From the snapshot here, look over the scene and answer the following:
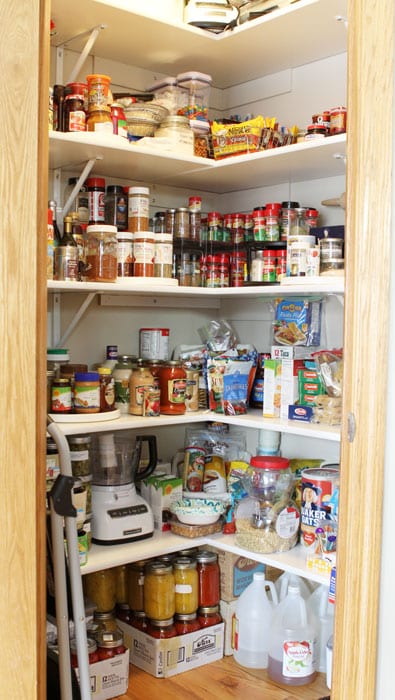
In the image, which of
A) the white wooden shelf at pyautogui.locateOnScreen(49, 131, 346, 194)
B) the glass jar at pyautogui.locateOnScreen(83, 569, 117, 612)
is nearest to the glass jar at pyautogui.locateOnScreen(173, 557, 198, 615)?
the glass jar at pyautogui.locateOnScreen(83, 569, 117, 612)

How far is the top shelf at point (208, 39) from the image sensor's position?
92.8 inches

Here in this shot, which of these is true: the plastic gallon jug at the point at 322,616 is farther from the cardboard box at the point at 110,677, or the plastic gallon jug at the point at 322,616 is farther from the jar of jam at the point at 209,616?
the cardboard box at the point at 110,677

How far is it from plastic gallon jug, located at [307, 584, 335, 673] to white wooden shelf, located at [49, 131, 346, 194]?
141 cm

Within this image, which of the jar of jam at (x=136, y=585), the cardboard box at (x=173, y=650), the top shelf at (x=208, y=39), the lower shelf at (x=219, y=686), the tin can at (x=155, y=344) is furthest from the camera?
the tin can at (x=155, y=344)

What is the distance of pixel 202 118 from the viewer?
274 centimetres

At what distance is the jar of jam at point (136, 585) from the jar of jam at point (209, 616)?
0.22m

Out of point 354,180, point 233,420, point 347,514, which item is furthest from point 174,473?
point 354,180

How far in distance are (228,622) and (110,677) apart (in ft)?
1.67

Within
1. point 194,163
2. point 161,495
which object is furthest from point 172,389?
point 194,163

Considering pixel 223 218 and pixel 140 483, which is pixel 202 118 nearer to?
pixel 223 218

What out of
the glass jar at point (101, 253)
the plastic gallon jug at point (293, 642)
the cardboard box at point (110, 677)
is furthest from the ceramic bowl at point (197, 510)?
the glass jar at point (101, 253)

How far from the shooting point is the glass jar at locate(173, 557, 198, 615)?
2703 mm

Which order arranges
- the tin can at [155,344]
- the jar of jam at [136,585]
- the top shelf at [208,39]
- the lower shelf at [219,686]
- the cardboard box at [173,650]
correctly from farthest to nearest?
the tin can at [155,344] < the jar of jam at [136,585] < the cardboard box at [173,650] < the lower shelf at [219,686] < the top shelf at [208,39]

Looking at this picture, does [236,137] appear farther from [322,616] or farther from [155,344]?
[322,616]
